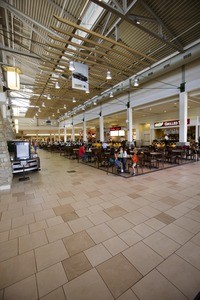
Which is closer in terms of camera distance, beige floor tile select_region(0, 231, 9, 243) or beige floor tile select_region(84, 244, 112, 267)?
beige floor tile select_region(84, 244, 112, 267)

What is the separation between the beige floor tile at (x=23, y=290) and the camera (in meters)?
1.41

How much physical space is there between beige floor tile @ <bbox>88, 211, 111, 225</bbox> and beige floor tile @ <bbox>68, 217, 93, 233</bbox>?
8 cm

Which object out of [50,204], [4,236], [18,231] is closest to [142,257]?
[18,231]

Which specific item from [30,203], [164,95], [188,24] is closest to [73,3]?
[188,24]

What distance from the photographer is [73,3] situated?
178 inches

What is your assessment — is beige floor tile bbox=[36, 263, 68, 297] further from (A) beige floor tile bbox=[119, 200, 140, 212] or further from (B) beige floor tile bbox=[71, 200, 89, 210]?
(A) beige floor tile bbox=[119, 200, 140, 212]

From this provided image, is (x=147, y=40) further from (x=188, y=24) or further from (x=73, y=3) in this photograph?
(x=73, y=3)

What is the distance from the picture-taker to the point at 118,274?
161 cm

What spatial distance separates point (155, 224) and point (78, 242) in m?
1.38

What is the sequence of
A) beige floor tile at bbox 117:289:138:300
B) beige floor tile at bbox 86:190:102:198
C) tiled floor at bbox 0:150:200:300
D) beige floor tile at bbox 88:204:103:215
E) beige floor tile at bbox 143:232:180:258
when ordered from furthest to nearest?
beige floor tile at bbox 86:190:102:198
beige floor tile at bbox 88:204:103:215
beige floor tile at bbox 143:232:180:258
tiled floor at bbox 0:150:200:300
beige floor tile at bbox 117:289:138:300

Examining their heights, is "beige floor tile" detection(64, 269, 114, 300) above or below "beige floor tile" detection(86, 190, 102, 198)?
below

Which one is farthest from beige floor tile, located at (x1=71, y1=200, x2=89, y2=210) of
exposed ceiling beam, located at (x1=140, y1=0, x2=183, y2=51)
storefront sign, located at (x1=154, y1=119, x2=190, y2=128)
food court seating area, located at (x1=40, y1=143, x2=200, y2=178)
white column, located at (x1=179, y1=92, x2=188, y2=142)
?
storefront sign, located at (x1=154, y1=119, x2=190, y2=128)

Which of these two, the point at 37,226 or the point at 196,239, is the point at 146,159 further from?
the point at 37,226

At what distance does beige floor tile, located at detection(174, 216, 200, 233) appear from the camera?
239 centimetres
